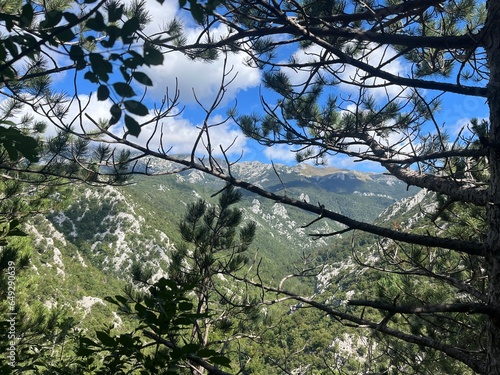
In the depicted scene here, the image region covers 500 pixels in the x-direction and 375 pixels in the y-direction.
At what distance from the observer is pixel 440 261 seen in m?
4.48

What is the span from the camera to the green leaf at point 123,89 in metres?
0.70

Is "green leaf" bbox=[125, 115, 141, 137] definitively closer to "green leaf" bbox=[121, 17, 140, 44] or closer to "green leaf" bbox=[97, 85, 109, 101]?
"green leaf" bbox=[97, 85, 109, 101]

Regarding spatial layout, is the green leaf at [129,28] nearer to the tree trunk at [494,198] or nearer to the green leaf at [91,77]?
the green leaf at [91,77]

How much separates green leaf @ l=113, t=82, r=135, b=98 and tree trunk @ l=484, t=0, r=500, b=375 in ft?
6.15

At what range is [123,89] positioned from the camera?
0.70 meters

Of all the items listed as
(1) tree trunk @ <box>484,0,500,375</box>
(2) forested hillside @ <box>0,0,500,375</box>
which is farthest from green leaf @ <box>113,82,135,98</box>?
(1) tree trunk @ <box>484,0,500,375</box>

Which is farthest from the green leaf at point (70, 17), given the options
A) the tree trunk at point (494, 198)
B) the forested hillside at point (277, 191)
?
the tree trunk at point (494, 198)

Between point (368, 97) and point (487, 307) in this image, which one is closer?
point (487, 307)

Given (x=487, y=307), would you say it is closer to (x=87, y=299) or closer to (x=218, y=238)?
(x=218, y=238)

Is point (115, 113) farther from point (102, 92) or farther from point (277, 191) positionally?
point (277, 191)

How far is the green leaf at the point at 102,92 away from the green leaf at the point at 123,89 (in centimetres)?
4

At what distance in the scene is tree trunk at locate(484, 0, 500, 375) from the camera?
167 centimetres

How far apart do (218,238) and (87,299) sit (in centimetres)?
6404

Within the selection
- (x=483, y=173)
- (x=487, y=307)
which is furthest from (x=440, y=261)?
(x=487, y=307)
